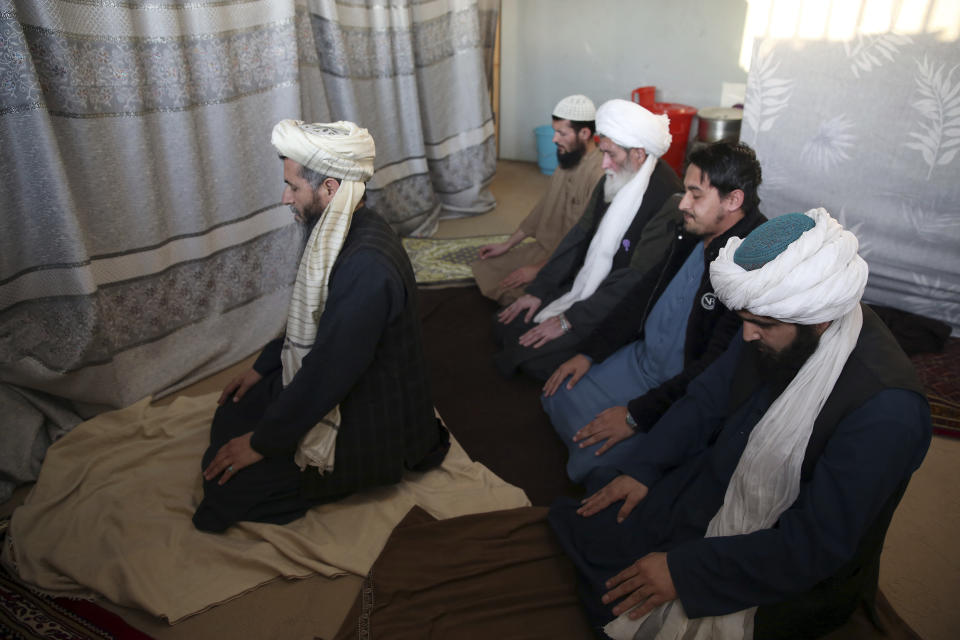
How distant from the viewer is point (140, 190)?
8.12 feet

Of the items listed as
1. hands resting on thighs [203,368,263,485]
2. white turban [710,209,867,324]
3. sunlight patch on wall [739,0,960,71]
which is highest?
sunlight patch on wall [739,0,960,71]

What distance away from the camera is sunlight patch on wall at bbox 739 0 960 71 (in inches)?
108

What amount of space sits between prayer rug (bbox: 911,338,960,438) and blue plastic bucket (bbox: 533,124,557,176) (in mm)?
3267

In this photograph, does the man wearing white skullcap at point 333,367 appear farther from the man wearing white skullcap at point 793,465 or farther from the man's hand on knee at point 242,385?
Answer: the man wearing white skullcap at point 793,465

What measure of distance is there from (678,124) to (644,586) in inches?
164

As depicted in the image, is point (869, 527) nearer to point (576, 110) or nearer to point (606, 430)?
point (606, 430)

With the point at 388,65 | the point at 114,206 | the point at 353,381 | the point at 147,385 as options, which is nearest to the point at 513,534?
the point at 353,381

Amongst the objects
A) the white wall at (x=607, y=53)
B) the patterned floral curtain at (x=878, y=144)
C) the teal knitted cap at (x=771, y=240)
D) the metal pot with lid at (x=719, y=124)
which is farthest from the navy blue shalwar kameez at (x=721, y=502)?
the white wall at (x=607, y=53)

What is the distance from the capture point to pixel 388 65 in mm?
3863

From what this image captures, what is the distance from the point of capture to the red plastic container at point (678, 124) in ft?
16.1

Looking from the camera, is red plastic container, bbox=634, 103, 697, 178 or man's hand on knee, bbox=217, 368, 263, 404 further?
red plastic container, bbox=634, 103, 697, 178

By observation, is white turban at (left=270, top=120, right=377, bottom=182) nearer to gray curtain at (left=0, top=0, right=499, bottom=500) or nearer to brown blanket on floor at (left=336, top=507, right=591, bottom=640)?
gray curtain at (left=0, top=0, right=499, bottom=500)

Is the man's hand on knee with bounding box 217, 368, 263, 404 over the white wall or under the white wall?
under

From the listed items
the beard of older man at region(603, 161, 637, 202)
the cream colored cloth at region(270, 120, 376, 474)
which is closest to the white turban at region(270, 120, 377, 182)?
the cream colored cloth at region(270, 120, 376, 474)
